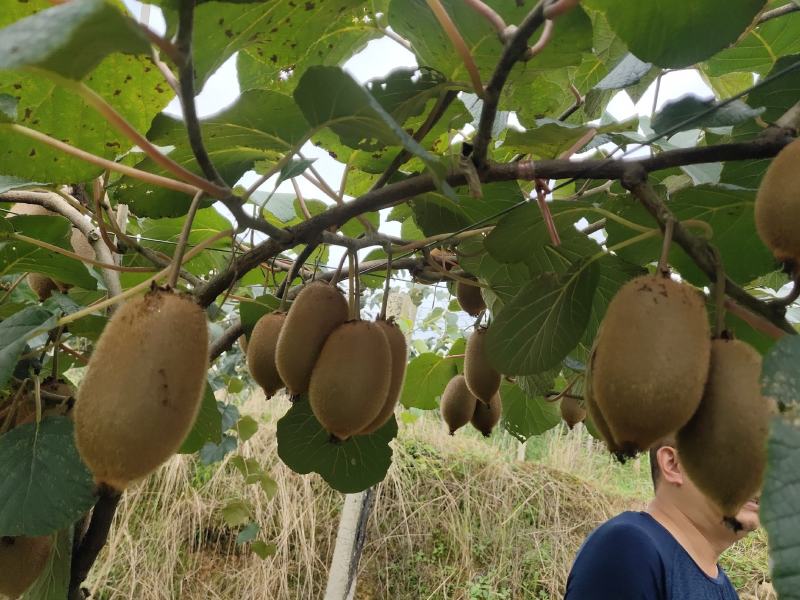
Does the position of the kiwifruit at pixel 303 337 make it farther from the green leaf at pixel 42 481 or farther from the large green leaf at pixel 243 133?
the green leaf at pixel 42 481

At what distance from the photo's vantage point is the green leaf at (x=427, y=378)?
1689mm

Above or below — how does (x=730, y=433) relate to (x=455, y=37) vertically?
below

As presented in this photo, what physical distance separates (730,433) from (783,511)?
13 cm

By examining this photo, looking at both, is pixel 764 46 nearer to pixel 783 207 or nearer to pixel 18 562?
pixel 783 207

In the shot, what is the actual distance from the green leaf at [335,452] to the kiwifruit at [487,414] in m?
0.28

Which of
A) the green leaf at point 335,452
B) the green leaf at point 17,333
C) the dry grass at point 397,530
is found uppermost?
the green leaf at point 17,333

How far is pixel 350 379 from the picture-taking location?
0.71m

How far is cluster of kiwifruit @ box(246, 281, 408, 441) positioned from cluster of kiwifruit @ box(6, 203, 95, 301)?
61cm

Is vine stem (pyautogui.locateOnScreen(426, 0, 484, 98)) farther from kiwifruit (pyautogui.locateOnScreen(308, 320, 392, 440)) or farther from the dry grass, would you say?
the dry grass

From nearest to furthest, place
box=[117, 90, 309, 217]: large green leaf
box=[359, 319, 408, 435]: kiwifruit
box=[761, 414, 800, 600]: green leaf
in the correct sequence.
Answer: box=[761, 414, 800, 600]: green leaf
box=[117, 90, 309, 217]: large green leaf
box=[359, 319, 408, 435]: kiwifruit

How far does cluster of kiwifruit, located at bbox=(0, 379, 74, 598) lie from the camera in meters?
0.88

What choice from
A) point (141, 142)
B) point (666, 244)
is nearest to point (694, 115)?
point (666, 244)

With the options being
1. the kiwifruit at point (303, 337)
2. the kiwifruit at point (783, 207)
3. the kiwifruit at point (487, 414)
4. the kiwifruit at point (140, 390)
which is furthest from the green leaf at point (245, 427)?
the kiwifruit at point (783, 207)

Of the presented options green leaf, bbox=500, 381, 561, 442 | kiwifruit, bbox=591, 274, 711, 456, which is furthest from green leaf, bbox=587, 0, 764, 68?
green leaf, bbox=500, 381, 561, 442
